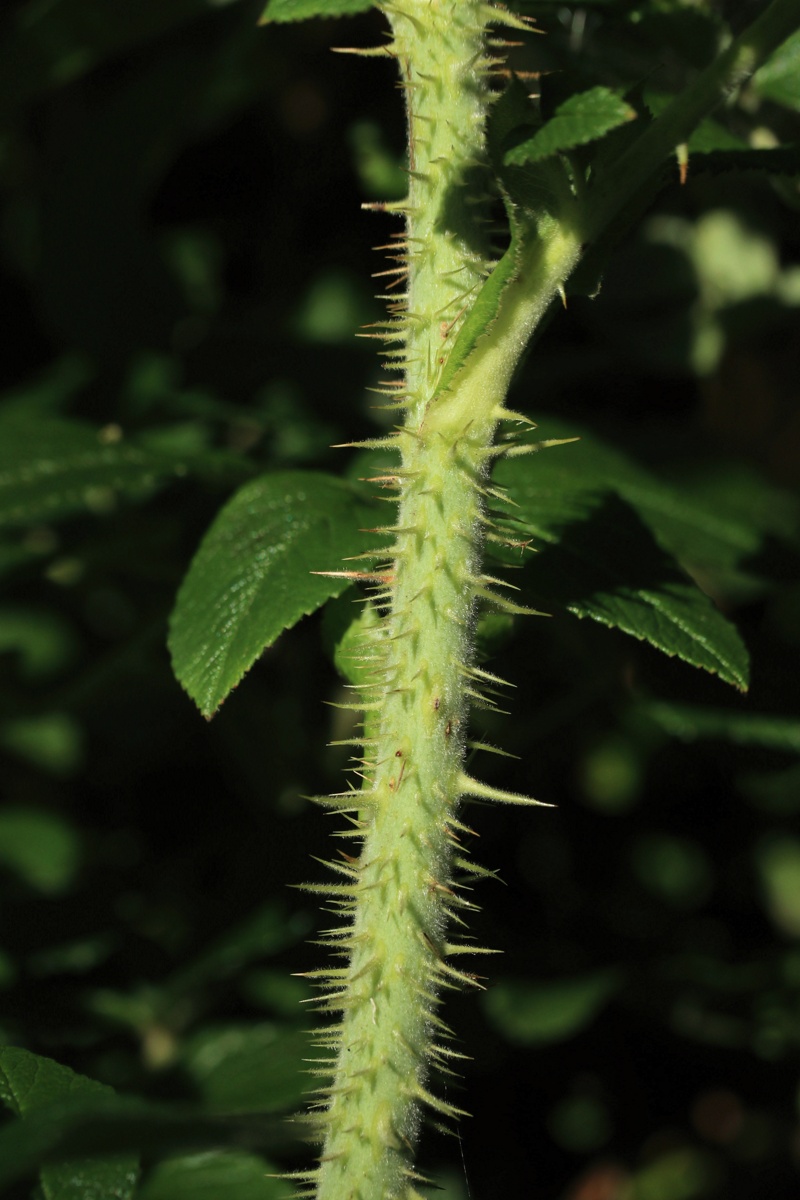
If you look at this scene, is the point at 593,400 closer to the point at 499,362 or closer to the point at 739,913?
the point at 739,913

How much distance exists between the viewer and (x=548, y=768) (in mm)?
2646

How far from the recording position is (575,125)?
970mm

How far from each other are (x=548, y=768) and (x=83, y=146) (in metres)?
1.77

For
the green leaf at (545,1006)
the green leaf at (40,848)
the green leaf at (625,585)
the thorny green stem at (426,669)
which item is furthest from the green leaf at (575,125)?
the green leaf at (40,848)

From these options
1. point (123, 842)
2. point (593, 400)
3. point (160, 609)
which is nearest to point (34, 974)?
point (123, 842)

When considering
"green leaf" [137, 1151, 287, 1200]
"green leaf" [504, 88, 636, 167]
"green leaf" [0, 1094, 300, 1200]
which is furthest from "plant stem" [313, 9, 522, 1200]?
"green leaf" [137, 1151, 287, 1200]

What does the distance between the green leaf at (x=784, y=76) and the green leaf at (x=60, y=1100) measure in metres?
1.53

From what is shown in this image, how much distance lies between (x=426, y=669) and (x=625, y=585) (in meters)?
0.35

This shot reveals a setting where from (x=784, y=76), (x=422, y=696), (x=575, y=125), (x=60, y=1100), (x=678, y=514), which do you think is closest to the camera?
(x=575, y=125)

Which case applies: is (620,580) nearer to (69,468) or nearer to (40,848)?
(69,468)

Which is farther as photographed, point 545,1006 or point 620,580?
point 545,1006

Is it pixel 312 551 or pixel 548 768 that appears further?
pixel 548 768

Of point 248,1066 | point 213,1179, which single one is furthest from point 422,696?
point 248,1066

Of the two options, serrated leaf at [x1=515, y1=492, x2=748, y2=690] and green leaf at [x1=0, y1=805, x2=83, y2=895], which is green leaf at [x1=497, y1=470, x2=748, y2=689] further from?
green leaf at [x1=0, y1=805, x2=83, y2=895]
